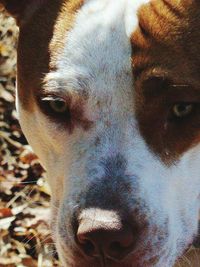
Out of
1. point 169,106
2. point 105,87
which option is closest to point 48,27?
point 105,87

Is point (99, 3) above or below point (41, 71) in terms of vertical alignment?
above

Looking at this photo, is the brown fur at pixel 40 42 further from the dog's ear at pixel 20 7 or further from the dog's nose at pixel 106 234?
the dog's nose at pixel 106 234

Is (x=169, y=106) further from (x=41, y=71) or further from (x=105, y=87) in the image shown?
(x=41, y=71)

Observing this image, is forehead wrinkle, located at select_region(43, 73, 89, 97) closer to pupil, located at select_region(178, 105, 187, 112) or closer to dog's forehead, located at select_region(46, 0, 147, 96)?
dog's forehead, located at select_region(46, 0, 147, 96)

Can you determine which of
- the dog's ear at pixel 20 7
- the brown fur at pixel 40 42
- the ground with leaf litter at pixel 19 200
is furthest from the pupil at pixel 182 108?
the ground with leaf litter at pixel 19 200

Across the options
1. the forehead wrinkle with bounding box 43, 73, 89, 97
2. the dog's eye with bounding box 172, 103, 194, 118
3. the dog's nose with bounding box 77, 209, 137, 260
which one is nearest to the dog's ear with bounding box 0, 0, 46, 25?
the forehead wrinkle with bounding box 43, 73, 89, 97
